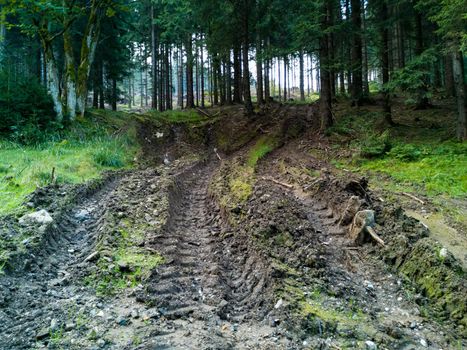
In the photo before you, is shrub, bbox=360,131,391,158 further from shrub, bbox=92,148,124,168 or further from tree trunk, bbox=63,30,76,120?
tree trunk, bbox=63,30,76,120

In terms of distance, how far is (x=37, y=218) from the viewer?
6414 millimetres

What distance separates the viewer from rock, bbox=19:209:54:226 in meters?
6.28

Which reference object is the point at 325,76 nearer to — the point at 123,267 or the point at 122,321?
the point at 123,267

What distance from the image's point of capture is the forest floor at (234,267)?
3.89 m

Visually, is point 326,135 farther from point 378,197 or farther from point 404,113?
point 378,197

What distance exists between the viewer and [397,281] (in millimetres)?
5262

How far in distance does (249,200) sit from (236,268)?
2.56 metres

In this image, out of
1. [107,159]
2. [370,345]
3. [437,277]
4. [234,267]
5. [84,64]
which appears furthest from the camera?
[84,64]

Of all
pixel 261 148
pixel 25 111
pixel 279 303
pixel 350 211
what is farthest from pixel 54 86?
pixel 279 303

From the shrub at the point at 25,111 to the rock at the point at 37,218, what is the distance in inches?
392

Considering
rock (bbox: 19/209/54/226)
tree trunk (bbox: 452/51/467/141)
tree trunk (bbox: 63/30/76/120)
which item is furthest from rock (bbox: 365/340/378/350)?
tree trunk (bbox: 63/30/76/120)

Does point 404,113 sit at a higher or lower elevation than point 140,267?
higher

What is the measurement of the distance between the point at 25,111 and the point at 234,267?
15100mm

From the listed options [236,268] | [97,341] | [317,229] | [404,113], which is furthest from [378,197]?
[404,113]
